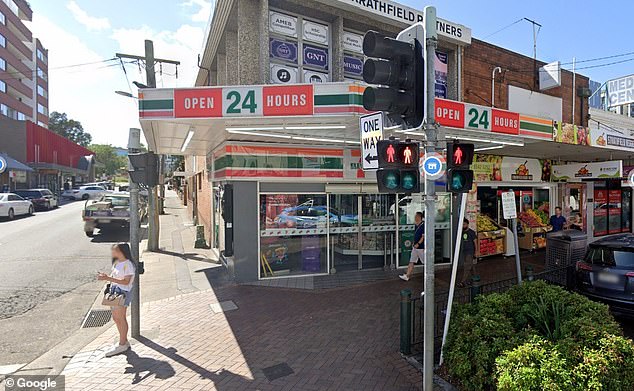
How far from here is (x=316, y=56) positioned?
9.30 m

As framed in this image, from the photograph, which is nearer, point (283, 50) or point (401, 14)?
point (283, 50)

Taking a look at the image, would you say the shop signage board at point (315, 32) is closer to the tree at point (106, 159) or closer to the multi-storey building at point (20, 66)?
the multi-storey building at point (20, 66)

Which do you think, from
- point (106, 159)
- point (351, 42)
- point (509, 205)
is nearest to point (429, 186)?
point (509, 205)

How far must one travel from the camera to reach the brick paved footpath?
4168 mm

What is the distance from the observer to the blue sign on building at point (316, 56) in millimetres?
9188

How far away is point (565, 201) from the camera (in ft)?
45.2

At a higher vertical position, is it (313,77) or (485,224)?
(313,77)

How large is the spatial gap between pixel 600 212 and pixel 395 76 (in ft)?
54.9

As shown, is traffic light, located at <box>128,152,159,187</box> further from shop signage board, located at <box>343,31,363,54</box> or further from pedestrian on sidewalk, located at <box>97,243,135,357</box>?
shop signage board, located at <box>343,31,363,54</box>

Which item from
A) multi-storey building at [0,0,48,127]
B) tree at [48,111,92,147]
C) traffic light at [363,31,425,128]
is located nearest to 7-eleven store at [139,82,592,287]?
traffic light at [363,31,425,128]

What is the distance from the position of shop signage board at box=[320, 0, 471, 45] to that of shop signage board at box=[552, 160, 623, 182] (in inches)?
227

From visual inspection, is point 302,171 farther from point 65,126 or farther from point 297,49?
point 65,126

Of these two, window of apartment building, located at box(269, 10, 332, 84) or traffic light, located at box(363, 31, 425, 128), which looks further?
window of apartment building, located at box(269, 10, 332, 84)

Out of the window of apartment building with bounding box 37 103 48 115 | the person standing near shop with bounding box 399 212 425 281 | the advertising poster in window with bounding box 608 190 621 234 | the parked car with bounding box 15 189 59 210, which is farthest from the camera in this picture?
the window of apartment building with bounding box 37 103 48 115
